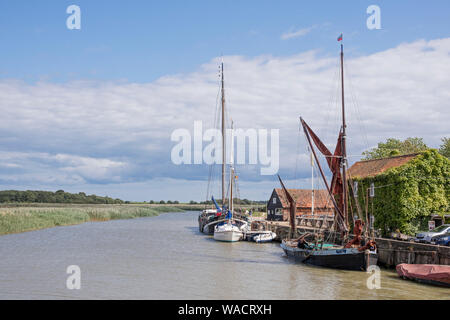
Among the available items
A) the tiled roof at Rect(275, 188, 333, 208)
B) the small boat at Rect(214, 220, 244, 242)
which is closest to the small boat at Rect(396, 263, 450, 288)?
the small boat at Rect(214, 220, 244, 242)

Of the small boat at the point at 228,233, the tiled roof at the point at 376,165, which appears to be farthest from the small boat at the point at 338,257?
the small boat at the point at 228,233

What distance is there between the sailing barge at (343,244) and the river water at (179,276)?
842mm

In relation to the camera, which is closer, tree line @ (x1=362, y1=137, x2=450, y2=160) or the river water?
the river water

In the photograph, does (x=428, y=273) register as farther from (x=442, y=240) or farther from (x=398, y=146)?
(x=398, y=146)

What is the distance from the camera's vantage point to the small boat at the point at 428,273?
23.9 m

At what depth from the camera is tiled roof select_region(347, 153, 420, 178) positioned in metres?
42.2

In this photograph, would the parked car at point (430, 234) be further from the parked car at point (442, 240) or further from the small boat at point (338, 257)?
the small boat at point (338, 257)

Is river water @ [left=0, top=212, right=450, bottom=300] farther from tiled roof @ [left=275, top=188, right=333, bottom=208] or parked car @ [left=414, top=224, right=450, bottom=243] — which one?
tiled roof @ [left=275, top=188, right=333, bottom=208]

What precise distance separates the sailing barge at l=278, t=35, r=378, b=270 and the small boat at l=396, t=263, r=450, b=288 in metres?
3.18

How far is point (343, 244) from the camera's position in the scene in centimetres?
3294

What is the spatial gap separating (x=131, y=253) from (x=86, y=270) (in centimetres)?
1017
